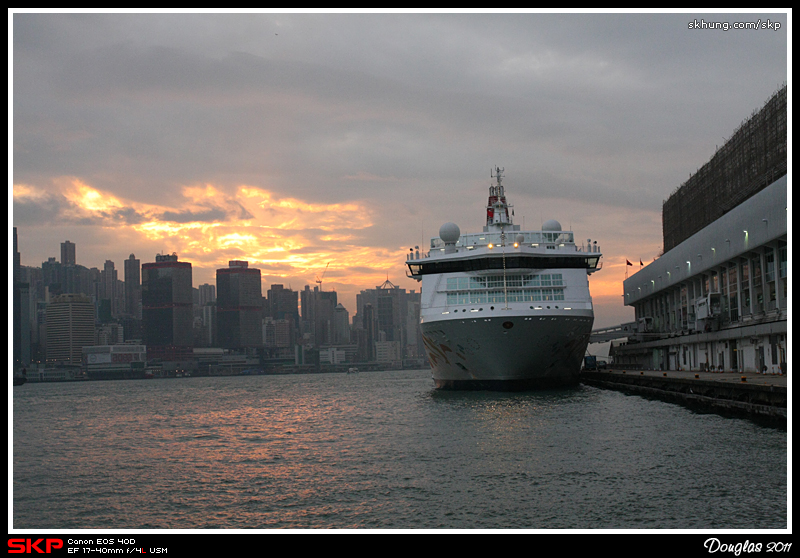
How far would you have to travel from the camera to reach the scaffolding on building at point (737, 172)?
185 feet

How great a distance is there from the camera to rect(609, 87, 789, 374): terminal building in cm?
4475

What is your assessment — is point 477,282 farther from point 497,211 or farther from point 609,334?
point 609,334

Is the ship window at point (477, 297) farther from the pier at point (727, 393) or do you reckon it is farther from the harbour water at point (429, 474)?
the harbour water at point (429, 474)

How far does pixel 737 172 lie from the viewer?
68312mm

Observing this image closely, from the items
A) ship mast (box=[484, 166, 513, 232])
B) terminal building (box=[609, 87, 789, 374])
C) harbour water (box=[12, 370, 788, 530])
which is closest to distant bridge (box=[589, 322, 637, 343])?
terminal building (box=[609, 87, 789, 374])

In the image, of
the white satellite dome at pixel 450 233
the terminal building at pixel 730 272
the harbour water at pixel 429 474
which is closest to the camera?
the harbour water at pixel 429 474

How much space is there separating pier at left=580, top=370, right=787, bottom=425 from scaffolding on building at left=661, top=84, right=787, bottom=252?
19.4 meters

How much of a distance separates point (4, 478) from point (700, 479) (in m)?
16.7

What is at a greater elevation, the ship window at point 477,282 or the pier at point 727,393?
the ship window at point 477,282

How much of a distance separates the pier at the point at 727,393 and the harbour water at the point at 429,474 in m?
1.03

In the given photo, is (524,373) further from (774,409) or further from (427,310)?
(774,409)
